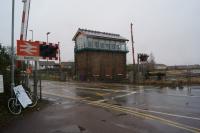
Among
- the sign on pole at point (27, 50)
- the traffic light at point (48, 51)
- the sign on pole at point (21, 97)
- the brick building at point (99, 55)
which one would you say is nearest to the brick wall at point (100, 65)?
the brick building at point (99, 55)

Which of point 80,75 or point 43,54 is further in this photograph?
point 80,75

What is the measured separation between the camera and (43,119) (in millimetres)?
9242

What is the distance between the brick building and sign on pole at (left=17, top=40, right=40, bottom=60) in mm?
28871

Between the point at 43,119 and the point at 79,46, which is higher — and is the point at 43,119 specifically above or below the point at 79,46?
below

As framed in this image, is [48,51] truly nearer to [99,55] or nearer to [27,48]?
[27,48]

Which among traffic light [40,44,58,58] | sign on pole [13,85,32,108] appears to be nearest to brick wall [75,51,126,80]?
traffic light [40,44,58,58]

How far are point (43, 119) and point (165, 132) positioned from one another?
4733 millimetres

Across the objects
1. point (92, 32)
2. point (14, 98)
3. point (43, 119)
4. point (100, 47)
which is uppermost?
point (92, 32)

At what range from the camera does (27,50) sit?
13031 mm

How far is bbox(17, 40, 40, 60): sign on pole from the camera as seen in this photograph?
12.7 meters

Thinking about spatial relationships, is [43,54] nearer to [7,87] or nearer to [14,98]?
[7,87]

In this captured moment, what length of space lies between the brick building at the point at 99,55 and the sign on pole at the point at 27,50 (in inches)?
1137

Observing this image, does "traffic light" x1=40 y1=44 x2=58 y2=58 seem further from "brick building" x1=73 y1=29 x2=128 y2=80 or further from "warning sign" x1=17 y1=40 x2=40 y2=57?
"brick building" x1=73 y1=29 x2=128 y2=80

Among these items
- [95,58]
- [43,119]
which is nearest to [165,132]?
[43,119]
